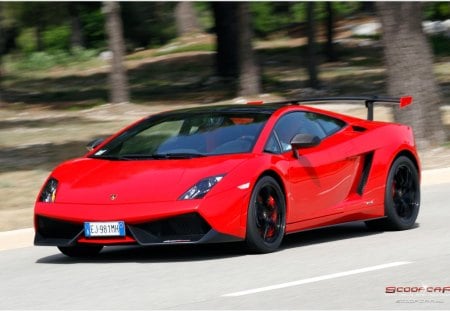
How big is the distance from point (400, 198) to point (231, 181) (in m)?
2.56

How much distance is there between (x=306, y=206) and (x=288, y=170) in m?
0.39

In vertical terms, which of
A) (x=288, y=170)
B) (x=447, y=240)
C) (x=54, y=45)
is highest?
(x=288, y=170)

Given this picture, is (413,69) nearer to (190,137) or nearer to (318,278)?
(190,137)

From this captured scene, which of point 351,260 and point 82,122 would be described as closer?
point 351,260

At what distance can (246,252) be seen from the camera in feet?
30.3

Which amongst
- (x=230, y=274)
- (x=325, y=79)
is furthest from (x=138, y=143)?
(x=325, y=79)

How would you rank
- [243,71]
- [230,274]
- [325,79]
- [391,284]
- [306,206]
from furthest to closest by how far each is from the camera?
1. [325,79]
2. [243,71]
3. [306,206]
4. [230,274]
5. [391,284]

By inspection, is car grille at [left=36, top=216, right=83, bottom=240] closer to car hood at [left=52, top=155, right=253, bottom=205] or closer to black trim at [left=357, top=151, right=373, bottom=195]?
car hood at [left=52, top=155, right=253, bottom=205]

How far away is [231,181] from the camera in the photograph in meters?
8.88

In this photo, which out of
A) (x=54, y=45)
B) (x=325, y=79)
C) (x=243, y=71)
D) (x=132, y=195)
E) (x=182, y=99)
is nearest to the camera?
(x=132, y=195)

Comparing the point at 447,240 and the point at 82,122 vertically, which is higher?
the point at 447,240

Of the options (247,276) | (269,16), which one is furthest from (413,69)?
(269,16)

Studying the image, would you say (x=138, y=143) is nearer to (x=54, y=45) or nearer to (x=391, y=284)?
(x=391, y=284)

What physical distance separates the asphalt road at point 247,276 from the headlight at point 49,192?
552 mm
